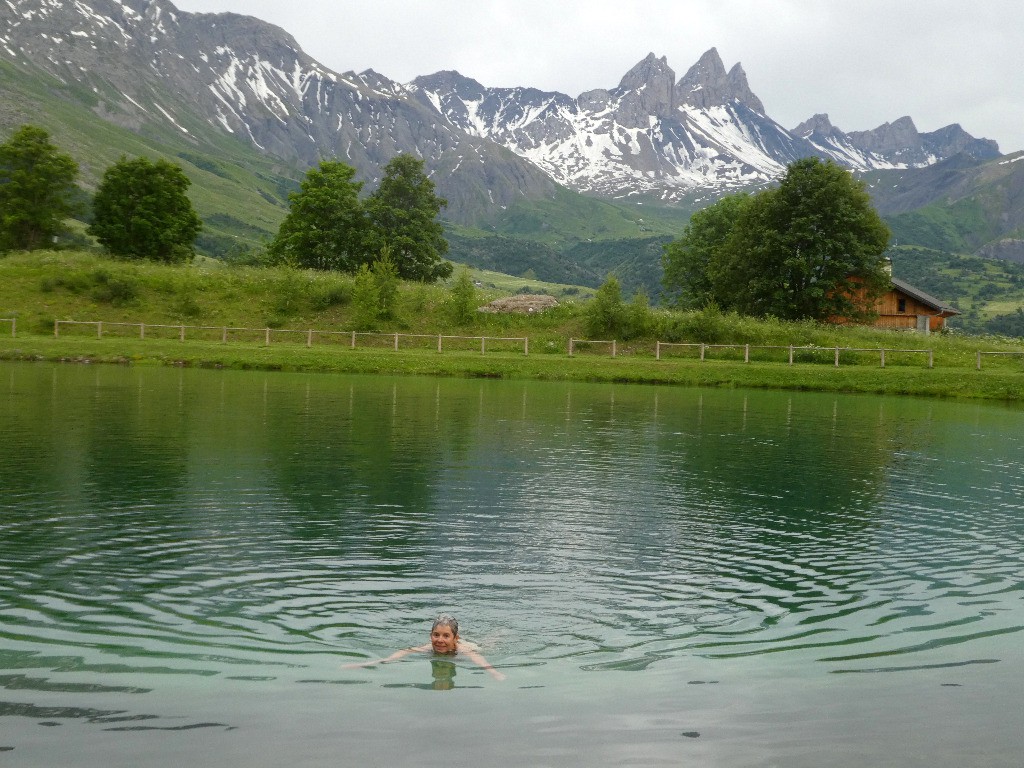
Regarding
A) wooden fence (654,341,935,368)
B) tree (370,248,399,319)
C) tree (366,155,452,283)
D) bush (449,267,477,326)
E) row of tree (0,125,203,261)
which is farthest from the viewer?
tree (366,155,452,283)

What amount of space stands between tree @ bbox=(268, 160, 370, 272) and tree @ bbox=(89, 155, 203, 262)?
1100 cm

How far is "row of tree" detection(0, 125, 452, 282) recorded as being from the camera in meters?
116

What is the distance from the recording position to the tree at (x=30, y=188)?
381ft

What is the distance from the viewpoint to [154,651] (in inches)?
540

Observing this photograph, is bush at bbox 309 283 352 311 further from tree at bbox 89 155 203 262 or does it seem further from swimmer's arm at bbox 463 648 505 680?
swimmer's arm at bbox 463 648 505 680

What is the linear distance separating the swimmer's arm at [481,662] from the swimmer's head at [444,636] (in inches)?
14.8

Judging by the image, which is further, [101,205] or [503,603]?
[101,205]

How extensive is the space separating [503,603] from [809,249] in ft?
282

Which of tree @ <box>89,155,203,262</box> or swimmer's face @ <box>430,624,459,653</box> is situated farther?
tree @ <box>89,155,203,262</box>

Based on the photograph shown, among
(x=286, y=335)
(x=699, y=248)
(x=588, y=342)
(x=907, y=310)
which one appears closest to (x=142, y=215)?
(x=286, y=335)

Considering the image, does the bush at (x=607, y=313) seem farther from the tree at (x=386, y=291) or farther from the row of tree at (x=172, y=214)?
the row of tree at (x=172, y=214)

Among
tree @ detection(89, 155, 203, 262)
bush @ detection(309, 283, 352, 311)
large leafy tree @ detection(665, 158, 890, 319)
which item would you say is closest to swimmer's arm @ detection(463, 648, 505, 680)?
large leafy tree @ detection(665, 158, 890, 319)

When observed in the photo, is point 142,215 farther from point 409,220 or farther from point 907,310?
point 907,310

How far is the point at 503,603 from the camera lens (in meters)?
16.6
